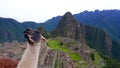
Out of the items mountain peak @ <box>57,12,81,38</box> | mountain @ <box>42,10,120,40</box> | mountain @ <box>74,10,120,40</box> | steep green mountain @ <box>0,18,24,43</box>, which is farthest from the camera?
mountain @ <box>74,10,120,40</box>

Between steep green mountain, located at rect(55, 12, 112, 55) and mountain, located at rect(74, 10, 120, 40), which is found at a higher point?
mountain, located at rect(74, 10, 120, 40)

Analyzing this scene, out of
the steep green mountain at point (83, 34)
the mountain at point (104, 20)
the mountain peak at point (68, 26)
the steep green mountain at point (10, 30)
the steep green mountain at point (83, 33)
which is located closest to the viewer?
the mountain peak at point (68, 26)

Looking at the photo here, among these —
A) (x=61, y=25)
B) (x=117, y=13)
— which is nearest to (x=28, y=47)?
(x=61, y=25)

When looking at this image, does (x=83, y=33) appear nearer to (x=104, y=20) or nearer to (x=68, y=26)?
(x=68, y=26)

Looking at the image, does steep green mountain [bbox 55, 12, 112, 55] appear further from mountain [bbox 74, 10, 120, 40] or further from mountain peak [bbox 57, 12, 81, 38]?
mountain [bbox 74, 10, 120, 40]

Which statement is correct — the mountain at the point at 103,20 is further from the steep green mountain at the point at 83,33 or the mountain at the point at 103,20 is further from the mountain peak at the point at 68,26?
the mountain peak at the point at 68,26

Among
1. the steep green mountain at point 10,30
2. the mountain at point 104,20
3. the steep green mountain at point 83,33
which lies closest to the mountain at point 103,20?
the mountain at point 104,20

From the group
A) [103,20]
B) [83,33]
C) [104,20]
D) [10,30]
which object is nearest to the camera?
[83,33]

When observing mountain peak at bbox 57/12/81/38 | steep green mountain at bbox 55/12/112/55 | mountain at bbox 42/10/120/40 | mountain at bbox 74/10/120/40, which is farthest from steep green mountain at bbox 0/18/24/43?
mountain peak at bbox 57/12/81/38

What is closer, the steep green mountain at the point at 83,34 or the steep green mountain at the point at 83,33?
the steep green mountain at the point at 83,34

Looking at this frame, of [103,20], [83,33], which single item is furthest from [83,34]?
[103,20]

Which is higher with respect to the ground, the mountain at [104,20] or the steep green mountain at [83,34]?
the mountain at [104,20]
